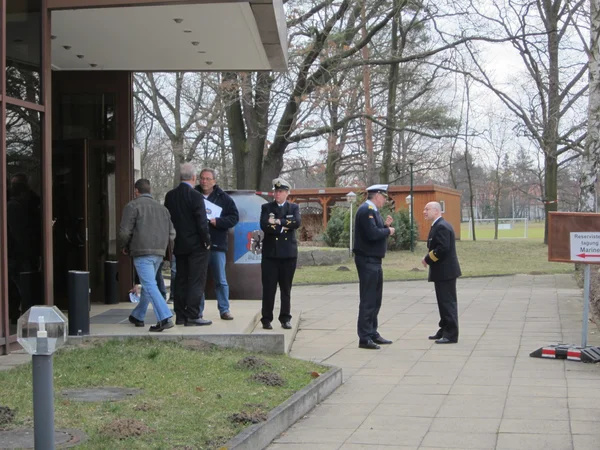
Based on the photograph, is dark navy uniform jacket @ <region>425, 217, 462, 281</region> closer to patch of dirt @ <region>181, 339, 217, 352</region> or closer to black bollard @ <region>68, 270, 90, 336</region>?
patch of dirt @ <region>181, 339, 217, 352</region>

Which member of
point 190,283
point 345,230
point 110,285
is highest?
point 345,230

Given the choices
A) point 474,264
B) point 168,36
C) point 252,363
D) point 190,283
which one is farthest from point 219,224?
point 474,264

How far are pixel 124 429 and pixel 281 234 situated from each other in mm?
4952

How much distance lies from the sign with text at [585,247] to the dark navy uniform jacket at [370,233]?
2.20m

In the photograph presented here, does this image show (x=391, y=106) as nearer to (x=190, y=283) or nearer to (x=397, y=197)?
(x=397, y=197)

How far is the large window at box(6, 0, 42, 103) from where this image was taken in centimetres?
843

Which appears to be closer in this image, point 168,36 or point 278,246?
point 278,246

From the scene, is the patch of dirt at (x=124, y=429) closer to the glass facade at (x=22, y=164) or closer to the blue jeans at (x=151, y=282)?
the glass facade at (x=22, y=164)

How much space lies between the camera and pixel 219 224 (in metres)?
9.70

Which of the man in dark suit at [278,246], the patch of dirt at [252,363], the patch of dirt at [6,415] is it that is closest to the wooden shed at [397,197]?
the man in dark suit at [278,246]

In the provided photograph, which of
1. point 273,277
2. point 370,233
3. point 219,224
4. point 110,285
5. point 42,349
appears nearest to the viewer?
point 42,349

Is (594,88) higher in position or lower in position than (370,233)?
higher

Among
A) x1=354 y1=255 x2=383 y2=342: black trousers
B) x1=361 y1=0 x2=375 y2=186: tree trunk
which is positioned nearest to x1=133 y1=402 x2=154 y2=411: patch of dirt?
x1=354 y1=255 x2=383 y2=342: black trousers

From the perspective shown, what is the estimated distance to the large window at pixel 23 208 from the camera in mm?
8375
